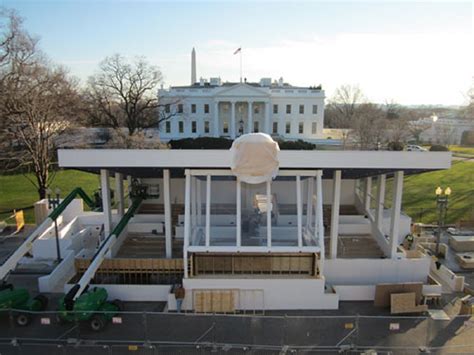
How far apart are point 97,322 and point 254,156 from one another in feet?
24.1

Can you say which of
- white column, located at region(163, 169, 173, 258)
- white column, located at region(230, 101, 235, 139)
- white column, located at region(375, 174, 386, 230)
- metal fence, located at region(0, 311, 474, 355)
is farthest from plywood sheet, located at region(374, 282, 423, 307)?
white column, located at region(230, 101, 235, 139)

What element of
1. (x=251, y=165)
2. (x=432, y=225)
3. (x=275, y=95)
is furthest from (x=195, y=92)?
(x=251, y=165)

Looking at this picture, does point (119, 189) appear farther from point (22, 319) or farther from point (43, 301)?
point (22, 319)

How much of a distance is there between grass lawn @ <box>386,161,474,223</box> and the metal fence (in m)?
14.2

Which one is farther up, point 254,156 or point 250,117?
point 250,117

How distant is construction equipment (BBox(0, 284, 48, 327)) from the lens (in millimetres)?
10965

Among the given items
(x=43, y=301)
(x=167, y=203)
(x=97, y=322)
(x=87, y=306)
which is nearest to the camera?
(x=97, y=322)

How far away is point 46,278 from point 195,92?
48.4 metres

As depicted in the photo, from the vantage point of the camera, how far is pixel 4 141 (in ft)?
90.1

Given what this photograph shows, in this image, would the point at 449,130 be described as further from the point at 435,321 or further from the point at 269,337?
the point at 269,337

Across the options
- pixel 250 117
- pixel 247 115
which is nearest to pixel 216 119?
pixel 247 115

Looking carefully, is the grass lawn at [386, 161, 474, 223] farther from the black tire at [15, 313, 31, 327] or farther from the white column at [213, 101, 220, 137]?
the white column at [213, 101, 220, 137]

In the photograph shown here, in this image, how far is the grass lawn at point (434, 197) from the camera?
23672 millimetres

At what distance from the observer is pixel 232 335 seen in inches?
411
